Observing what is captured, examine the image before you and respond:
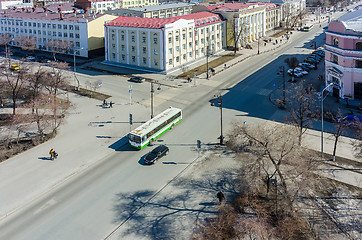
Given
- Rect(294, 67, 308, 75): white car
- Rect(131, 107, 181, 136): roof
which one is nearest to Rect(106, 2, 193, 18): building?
Rect(294, 67, 308, 75): white car

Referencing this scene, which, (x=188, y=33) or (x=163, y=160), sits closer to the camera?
(x=163, y=160)

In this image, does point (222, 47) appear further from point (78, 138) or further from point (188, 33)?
point (78, 138)

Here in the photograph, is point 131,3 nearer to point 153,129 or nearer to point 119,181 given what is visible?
point 153,129

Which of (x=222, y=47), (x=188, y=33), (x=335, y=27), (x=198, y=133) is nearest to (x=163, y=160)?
(x=198, y=133)

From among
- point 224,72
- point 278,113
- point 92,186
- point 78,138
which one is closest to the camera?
point 92,186

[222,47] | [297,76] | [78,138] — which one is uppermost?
[222,47]

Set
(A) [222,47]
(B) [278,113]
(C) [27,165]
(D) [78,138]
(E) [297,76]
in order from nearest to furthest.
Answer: (C) [27,165], (D) [78,138], (B) [278,113], (E) [297,76], (A) [222,47]

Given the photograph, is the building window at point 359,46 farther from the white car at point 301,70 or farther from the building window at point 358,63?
the white car at point 301,70

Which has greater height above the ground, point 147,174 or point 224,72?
point 224,72
